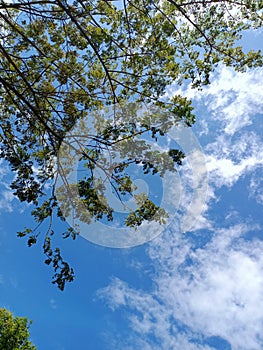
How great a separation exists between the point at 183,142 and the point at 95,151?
1.50 meters

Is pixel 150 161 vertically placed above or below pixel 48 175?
above

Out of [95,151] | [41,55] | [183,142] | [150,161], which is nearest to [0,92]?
[41,55]

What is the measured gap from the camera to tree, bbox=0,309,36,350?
12477 millimetres

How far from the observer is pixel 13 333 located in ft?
41.5

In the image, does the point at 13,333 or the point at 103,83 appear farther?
the point at 13,333

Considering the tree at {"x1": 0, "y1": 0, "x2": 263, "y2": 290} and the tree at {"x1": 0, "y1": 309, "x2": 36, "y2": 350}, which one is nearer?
the tree at {"x1": 0, "y1": 0, "x2": 263, "y2": 290}

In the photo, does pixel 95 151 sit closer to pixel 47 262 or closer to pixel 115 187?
pixel 115 187

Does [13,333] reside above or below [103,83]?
below

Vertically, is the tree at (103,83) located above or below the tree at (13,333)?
above

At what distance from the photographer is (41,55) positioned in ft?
18.7

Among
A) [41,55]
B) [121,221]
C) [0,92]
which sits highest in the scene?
[41,55]

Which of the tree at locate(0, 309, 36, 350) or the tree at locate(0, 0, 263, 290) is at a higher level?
the tree at locate(0, 0, 263, 290)

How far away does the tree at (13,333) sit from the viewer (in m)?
12.5

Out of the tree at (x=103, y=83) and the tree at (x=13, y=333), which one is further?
the tree at (x=13, y=333)
